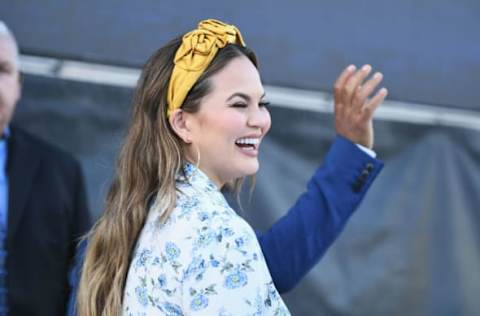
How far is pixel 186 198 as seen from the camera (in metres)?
1.94

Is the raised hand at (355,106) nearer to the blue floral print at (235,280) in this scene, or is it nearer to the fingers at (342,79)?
the fingers at (342,79)

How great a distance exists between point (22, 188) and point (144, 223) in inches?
42.3

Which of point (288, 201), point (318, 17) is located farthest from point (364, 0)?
point (288, 201)

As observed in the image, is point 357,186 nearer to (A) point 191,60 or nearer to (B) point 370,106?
(B) point 370,106

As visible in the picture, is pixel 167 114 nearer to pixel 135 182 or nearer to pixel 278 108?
pixel 135 182

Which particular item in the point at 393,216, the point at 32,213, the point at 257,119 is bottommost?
the point at 32,213

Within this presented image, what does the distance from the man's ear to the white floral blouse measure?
0.58ft

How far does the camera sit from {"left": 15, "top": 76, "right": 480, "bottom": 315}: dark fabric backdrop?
3141mm

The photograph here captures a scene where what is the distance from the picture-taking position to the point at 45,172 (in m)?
3.06

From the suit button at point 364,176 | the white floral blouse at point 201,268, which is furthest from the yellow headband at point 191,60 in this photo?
the suit button at point 364,176

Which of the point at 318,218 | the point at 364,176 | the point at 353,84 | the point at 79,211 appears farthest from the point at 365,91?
the point at 79,211

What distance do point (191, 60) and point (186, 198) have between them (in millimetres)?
324

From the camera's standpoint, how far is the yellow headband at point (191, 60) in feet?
6.75

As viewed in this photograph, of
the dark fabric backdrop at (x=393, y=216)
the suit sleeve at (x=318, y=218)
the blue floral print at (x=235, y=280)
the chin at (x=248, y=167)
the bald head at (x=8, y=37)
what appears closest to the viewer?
the blue floral print at (x=235, y=280)
